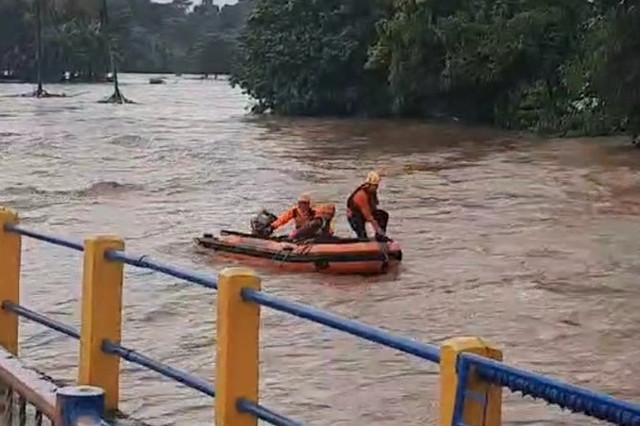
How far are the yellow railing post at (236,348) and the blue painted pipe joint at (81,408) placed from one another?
1345mm

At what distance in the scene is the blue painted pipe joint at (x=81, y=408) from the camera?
12.3ft

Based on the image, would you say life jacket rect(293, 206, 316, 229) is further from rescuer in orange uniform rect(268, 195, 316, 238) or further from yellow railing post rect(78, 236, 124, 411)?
yellow railing post rect(78, 236, 124, 411)

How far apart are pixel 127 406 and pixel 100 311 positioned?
289cm

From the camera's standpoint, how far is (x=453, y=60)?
47.2 m

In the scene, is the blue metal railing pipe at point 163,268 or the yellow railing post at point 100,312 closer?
the blue metal railing pipe at point 163,268

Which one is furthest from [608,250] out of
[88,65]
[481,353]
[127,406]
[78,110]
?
[88,65]

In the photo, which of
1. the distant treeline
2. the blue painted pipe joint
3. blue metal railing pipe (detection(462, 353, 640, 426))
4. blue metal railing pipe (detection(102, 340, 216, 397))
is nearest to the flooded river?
blue metal railing pipe (detection(102, 340, 216, 397))

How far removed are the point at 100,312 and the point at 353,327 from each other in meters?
2.43

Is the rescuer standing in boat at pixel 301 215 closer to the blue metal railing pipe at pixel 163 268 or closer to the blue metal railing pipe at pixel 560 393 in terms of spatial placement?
the blue metal railing pipe at pixel 163 268

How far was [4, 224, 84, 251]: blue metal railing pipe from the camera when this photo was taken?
663 cm

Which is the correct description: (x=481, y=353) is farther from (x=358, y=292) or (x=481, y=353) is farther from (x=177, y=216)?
(x=177, y=216)

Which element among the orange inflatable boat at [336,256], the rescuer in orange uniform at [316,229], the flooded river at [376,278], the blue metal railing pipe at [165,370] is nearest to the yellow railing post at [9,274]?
the blue metal railing pipe at [165,370]

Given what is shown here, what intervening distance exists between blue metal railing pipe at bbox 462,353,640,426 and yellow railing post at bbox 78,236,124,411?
9.96ft

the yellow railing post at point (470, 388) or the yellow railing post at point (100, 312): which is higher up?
the yellow railing post at point (470, 388)
